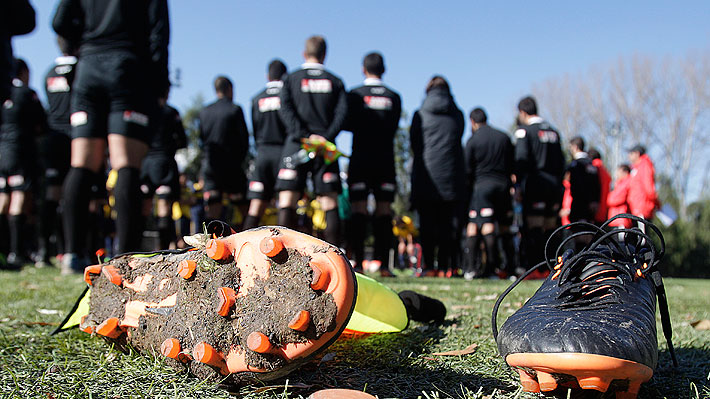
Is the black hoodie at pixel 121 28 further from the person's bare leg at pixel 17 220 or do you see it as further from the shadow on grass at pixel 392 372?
the person's bare leg at pixel 17 220

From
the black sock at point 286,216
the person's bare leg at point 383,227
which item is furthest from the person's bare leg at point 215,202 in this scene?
the person's bare leg at point 383,227

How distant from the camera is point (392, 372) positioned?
53.2 inches

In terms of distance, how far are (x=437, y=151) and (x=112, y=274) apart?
4.81 metres

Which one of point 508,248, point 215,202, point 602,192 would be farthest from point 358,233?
point 602,192

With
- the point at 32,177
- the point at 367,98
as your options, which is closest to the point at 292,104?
the point at 367,98

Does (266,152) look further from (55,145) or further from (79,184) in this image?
(79,184)

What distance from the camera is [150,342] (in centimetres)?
A: 125

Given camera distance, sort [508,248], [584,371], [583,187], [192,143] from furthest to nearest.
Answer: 1. [192,143]
2. [583,187]
3. [508,248]
4. [584,371]

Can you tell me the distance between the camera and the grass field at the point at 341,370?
1.14m

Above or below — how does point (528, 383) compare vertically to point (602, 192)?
above

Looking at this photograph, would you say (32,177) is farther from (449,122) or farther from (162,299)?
(162,299)

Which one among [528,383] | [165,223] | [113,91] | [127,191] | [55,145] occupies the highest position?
[113,91]

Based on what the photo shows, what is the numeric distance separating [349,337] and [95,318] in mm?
774

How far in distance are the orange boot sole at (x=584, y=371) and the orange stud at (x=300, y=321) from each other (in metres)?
0.44
